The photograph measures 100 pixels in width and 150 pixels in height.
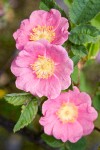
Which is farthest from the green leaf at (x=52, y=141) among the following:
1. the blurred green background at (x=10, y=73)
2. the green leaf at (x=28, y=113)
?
the blurred green background at (x=10, y=73)

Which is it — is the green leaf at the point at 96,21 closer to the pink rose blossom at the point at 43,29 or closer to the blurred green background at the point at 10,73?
the pink rose blossom at the point at 43,29

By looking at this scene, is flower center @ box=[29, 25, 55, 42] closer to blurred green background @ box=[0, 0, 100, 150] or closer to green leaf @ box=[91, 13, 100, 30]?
green leaf @ box=[91, 13, 100, 30]

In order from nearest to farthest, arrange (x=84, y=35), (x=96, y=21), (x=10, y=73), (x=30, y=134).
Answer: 1. (x=84, y=35)
2. (x=96, y=21)
3. (x=30, y=134)
4. (x=10, y=73)

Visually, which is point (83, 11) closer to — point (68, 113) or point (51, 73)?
point (51, 73)

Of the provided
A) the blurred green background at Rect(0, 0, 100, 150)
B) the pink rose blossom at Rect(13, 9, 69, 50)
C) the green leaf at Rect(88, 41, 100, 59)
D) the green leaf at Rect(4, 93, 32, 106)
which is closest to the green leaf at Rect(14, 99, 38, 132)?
the green leaf at Rect(4, 93, 32, 106)

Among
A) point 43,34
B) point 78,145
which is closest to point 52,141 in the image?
point 78,145

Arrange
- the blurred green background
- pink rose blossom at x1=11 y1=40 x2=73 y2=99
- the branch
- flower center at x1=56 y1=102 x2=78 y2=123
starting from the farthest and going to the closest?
the blurred green background, the branch, flower center at x1=56 y1=102 x2=78 y2=123, pink rose blossom at x1=11 y1=40 x2=73 y2=99
